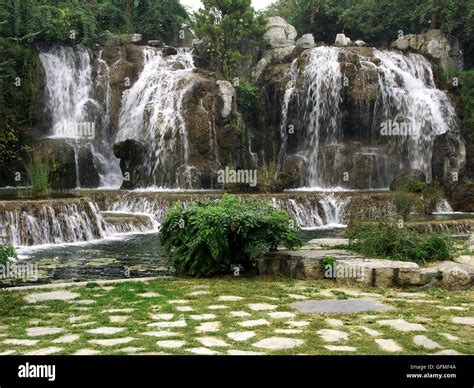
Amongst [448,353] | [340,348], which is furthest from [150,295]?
[448,353]

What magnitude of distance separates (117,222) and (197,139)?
7.53 m

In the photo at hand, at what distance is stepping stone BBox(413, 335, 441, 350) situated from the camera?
4545 mm

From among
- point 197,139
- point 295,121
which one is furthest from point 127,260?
point 295,121

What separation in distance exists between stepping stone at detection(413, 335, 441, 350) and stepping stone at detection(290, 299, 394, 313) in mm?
1033

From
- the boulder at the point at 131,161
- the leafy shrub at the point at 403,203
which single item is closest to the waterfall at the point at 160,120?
the boulder at the point at 131,161

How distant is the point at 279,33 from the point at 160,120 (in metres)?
11.1

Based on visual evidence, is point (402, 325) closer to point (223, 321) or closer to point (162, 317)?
point (223, 321)

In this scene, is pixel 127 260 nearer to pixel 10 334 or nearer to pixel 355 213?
pixel 10 334

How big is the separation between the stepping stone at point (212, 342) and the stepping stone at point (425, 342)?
148 cm

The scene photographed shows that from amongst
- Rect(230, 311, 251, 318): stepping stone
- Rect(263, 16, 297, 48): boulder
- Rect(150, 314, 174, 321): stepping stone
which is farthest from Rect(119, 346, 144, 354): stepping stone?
Rect(263, 16, 297, 48): boulder

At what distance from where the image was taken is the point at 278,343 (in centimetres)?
461

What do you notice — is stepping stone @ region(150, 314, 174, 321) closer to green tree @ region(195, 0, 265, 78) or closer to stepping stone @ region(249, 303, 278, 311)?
stepping stone @ region(249, 303, 278, 311)

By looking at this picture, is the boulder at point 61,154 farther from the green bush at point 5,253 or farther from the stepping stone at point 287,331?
the stepping stone at point 287,331
